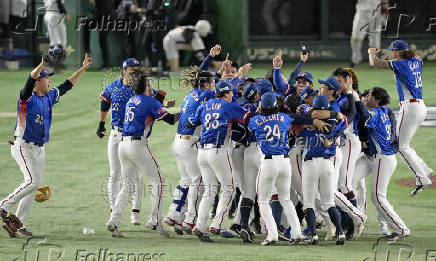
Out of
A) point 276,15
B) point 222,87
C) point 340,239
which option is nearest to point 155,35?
point 276,15

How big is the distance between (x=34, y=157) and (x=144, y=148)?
1.29 metres

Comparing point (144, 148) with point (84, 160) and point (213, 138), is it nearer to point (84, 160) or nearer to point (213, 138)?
point (213, 138)

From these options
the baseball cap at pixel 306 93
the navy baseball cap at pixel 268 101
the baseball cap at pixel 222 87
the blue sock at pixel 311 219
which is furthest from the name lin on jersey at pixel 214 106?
the blue sock at pixel 311 219

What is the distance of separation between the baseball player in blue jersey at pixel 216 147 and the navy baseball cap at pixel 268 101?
466mm

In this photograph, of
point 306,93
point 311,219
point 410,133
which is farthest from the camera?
point 410,133

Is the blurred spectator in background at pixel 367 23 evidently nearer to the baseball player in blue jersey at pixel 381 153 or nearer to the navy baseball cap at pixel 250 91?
the baseball player in blue jersey at pixel 381 153

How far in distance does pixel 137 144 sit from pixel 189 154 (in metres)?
0.71

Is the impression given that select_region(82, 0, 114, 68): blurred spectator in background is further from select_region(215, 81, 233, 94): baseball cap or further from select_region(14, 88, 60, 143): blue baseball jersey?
select_region(215, 81, 233, 94): baseball cap

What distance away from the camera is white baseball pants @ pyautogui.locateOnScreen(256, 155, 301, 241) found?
1153cm

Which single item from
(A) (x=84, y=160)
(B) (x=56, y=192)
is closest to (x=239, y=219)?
(B) (x=56, y=192)

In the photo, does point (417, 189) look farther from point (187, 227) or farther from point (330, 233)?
point (187, 227)

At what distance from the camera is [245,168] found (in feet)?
39.8

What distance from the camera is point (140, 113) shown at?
12250 millimetres


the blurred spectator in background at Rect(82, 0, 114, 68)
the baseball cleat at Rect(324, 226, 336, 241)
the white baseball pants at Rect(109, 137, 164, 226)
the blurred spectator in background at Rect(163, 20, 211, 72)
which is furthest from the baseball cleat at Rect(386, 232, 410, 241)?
the blurred spectator in background at Rect(82, 0, 114, 68)
